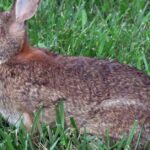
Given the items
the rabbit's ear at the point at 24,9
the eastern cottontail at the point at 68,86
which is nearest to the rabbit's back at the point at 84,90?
the eastern cottontail at the point at 68,86

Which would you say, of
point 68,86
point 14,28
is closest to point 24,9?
point 14,28

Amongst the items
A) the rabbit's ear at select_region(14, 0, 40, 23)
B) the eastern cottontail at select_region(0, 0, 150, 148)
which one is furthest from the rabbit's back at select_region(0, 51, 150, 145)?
the rabbit's ear at select_region(14, 0, 40, 23)

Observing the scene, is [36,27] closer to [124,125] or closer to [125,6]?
[125,6]

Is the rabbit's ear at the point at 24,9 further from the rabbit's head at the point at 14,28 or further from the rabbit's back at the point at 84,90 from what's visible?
the rabbit's back at the point at 84,90

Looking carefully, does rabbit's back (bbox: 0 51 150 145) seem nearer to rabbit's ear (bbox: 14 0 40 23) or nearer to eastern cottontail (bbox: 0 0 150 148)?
eastern cottontail (bbox: 0 0 150 148)

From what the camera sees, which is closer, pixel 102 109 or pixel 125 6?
pixel 102 109

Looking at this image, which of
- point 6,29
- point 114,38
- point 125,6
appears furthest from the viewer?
point 125,6

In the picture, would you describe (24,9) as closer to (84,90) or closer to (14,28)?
(14,28)

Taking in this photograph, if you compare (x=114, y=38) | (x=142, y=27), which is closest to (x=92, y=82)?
(x=114, y=38)
